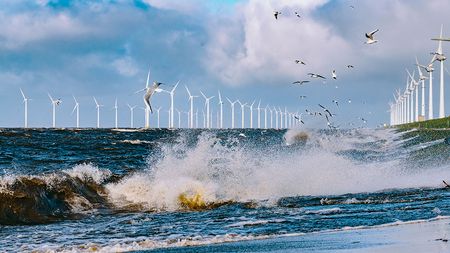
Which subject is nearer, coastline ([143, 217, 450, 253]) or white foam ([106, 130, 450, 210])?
coastline ([143, 217, 450, 253])

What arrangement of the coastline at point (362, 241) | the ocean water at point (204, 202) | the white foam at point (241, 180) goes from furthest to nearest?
the white foam at point (241, 180)
the ocean water at point (204, 202)
the coastline at point (362, 241)

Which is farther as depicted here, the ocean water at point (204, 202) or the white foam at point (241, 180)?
the white foam at point (241, 180)

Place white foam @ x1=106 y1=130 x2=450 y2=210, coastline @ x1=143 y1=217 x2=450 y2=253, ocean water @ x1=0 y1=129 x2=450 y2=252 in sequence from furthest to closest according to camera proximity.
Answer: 1. white foam @ x1=106 y1=130 x2=450 y2=210
2. ocean water @ x1=0 y1=129 x2=450 y2=252
3. coastline @ x1=143 y1=217 x2=450 y2=253

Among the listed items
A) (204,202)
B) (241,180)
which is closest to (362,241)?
(204,202)

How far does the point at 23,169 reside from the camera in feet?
131

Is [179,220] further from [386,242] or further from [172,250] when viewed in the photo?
[386,242]

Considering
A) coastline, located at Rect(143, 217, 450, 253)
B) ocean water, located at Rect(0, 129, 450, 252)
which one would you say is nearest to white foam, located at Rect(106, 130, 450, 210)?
ocean water, located at Rect(0, 129, 450, 252)

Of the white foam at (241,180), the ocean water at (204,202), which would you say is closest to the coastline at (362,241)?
the ocean water at (204,202)

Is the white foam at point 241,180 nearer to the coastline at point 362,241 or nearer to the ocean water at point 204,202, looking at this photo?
the ocean water at point 204,202

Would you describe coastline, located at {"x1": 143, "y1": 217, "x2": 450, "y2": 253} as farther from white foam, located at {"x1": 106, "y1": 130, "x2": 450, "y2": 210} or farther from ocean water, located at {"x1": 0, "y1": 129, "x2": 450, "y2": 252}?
white foam, located at {"x1": 106, "y1": 130, "x2": 450, "y2": 210}

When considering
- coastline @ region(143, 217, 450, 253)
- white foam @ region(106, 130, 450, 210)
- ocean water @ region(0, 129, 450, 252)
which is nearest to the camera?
coastline @ region(143, 217, 450, 253)

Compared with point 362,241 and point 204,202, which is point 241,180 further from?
point 362,241

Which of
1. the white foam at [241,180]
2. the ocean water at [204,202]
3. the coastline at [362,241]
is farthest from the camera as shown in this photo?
the white foam at [241,180]

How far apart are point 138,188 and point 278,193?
4766 mm
